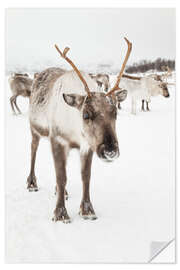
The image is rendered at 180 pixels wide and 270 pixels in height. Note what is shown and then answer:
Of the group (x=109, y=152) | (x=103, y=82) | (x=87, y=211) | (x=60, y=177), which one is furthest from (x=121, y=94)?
(x=87, y=211)

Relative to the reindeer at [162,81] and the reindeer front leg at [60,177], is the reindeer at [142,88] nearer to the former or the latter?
the reindeer at [162,81]

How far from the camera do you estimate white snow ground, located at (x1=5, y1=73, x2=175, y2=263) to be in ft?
6.07

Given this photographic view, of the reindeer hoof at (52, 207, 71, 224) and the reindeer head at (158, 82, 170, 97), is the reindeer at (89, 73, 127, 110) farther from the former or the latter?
the reindeer hoof at (52, 207, 71, 224)

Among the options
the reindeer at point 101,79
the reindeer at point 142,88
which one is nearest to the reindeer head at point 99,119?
the reindeer at point 101,79

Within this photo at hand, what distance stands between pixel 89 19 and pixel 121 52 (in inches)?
10.2

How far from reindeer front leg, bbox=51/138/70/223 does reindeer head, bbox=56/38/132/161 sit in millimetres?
202

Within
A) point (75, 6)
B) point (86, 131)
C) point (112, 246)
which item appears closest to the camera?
point (86, 131)

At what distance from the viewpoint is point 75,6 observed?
82.8 inches

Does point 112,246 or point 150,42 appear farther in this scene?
point 150,42

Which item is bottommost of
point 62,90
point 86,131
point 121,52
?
point 86,131

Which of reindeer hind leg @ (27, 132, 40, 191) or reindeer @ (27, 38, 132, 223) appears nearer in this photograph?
reindeer @ (27, 38, 132, 223)

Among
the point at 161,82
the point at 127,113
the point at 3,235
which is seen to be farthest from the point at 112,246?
the point at 161,82

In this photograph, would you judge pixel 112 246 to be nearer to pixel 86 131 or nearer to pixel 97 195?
pixel 97 195

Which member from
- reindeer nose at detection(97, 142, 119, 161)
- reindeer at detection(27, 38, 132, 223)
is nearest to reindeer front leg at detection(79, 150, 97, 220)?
reindeer at detection(27, 38, 132, 223)
